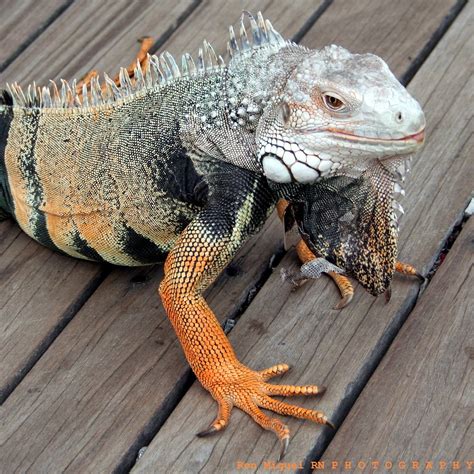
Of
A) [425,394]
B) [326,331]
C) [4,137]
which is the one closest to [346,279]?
[326,331]

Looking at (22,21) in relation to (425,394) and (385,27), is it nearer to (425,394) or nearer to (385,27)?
(385,27)

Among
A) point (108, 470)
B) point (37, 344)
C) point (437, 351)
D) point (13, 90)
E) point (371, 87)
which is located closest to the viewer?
point (371, 87)

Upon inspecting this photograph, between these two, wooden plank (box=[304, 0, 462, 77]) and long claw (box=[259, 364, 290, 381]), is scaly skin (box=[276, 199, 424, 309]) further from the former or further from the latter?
wooden plank (box=[304, 0, 462, 77])

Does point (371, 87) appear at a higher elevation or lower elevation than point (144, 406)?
higher

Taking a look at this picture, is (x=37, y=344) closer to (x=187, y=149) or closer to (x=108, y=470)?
(x=108, y=470)

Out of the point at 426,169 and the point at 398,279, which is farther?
the point at 426,169

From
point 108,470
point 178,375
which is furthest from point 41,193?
point 108,470
